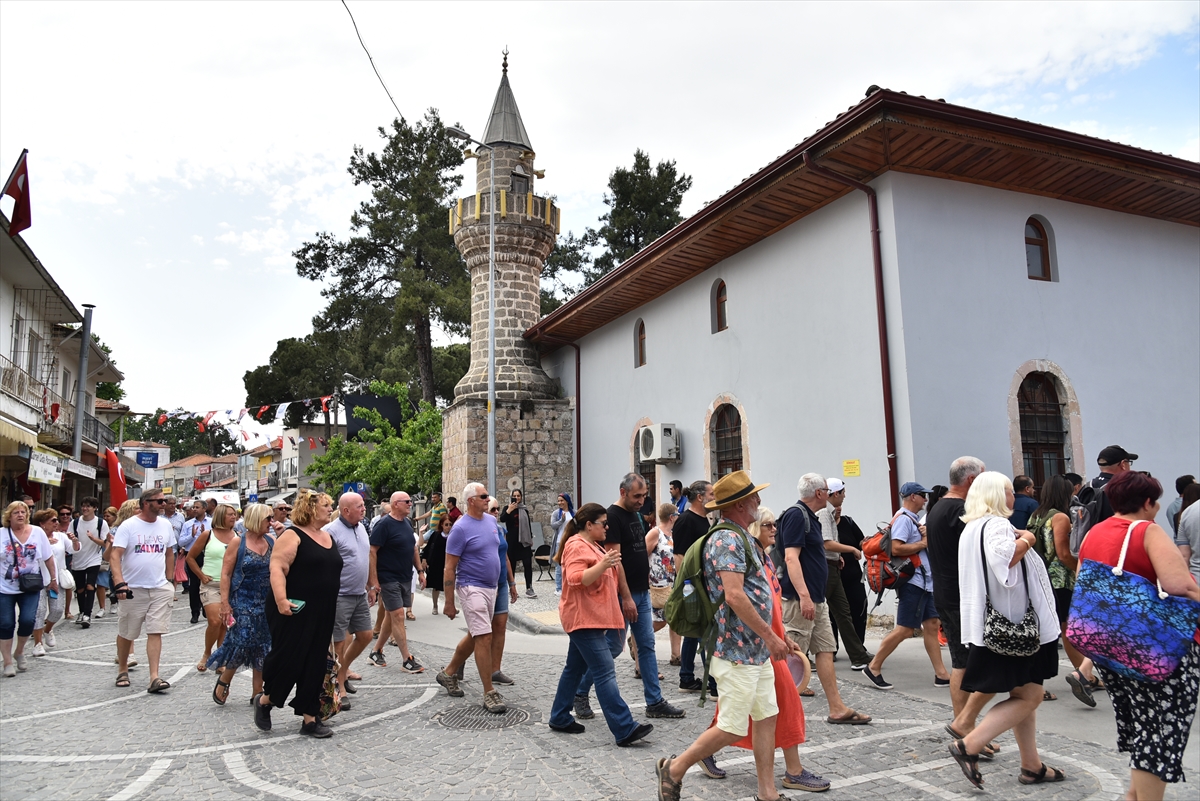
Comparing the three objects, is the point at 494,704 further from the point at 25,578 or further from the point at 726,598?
the point at 25,578

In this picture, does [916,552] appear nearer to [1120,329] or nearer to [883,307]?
[883,307]

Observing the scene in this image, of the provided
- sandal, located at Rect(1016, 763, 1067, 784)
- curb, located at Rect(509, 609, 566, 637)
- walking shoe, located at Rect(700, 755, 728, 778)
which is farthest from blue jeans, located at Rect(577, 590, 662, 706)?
curb, located at Rect(509, 609, 566, 637)

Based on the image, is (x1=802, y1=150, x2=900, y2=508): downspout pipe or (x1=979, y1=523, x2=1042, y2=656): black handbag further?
(x1=802, y1=150, x2=900, y2=508): downspout pipe

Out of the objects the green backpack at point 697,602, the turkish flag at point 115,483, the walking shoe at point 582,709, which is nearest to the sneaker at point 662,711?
the walking shoe at point 582,709

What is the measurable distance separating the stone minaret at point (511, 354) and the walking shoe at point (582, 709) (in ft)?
46.8

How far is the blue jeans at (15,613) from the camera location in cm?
855

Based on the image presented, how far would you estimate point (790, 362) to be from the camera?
12773 mm

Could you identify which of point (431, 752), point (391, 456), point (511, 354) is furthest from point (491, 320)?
point (431, 752)

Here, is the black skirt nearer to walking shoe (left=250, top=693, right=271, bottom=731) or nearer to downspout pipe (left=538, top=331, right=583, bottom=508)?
walking shoe (left=250, top=693, right=271, bottom=731)

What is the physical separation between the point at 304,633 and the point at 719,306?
10496 mm

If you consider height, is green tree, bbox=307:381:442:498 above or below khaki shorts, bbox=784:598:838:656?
above

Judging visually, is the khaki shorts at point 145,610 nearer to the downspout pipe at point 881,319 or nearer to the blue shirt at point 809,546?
the blue shirt at point 809,546

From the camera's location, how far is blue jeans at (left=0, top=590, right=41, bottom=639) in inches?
337

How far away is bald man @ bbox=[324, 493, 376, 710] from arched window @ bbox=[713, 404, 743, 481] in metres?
8.00
